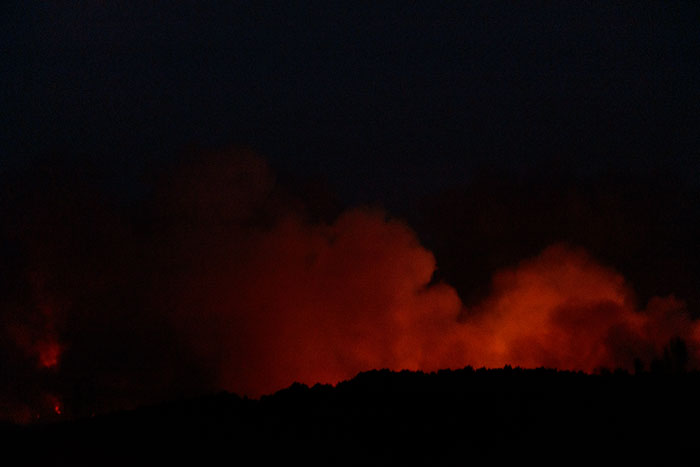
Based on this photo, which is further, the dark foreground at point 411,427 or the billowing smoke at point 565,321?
the billowing smoke at point 565,321

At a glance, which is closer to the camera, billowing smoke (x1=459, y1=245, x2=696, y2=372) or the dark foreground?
the dark foreground

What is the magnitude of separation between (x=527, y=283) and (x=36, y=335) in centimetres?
1622

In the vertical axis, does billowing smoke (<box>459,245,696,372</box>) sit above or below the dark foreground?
above

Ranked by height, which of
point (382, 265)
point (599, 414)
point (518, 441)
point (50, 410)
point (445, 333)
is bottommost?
point (518, 441)

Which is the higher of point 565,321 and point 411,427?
point 565,321

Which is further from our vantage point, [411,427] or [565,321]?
[565,321]

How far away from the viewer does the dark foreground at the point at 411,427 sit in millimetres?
9234

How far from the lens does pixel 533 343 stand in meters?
23.0

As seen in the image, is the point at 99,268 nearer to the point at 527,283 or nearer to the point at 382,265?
the point at 382,265

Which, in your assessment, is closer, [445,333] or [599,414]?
[599,414]

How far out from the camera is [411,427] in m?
9.97

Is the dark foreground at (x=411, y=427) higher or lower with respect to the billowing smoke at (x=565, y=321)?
lower

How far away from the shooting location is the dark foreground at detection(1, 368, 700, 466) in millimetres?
9234

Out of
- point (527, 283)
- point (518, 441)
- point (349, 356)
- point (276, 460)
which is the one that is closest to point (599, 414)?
point (518, 441)
